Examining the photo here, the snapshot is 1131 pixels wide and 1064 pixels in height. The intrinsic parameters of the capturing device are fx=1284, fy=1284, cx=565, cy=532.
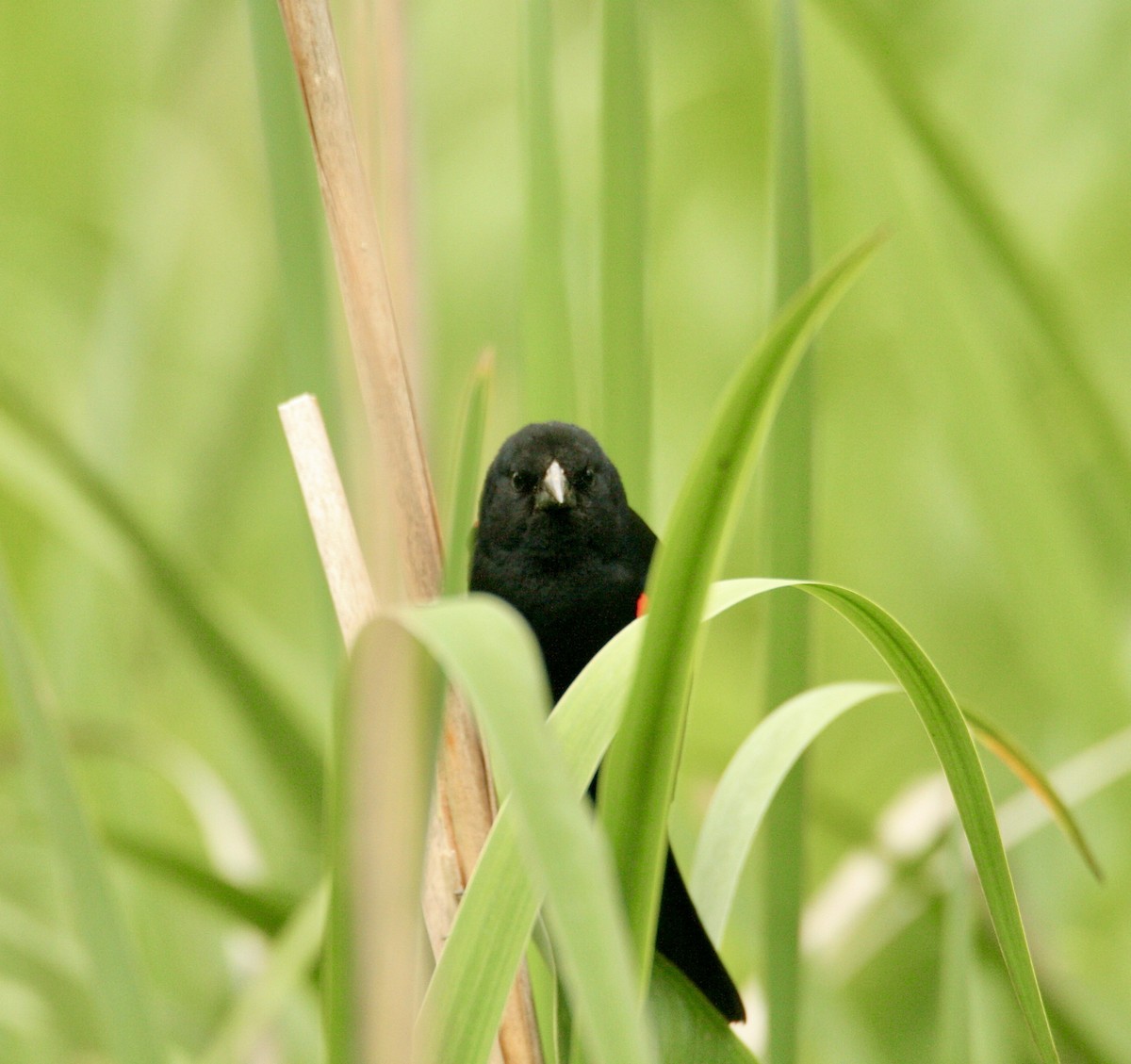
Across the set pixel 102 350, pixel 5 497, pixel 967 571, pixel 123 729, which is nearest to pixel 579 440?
pixel 123 729

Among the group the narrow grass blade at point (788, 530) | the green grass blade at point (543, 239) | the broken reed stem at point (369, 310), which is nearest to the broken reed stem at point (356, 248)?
the broken reed stem at point (369, 310)

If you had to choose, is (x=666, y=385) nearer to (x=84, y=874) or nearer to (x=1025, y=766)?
(x=1025, y=766)

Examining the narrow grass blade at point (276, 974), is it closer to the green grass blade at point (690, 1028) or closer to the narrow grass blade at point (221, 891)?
the narrow grass blade at point (221, 891)

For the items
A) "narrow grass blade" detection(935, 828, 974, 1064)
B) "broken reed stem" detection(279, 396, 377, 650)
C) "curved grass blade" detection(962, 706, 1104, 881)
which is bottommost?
"narrow grass blade" detection(935, 828, 974, 1064)

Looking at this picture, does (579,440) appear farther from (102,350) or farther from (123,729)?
(102,350)

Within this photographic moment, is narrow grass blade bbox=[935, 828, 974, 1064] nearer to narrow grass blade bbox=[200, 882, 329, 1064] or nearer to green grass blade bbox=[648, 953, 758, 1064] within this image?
green grass blade bbox=[648, 953, 758, 1064]

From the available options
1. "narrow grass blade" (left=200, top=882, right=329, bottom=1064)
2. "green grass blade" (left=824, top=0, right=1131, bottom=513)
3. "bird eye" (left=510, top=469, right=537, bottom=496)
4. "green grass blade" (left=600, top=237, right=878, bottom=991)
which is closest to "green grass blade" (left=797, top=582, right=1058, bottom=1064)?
"green grass blade" (left=600, top=237, right=878, bottom=991)

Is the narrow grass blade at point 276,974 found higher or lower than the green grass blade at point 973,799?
lower
